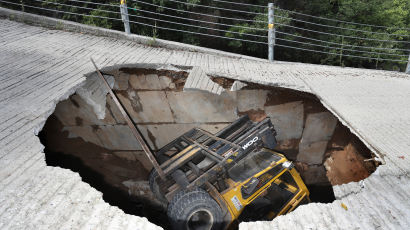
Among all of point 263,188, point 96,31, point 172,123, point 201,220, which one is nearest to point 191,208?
point 201,220

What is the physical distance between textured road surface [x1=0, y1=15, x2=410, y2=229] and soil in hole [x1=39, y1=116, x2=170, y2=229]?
5.29 ft

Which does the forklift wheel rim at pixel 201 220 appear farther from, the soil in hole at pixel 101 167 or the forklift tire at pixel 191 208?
the soil in hole at pixel 101 167

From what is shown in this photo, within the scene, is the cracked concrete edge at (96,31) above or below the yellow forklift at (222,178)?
above

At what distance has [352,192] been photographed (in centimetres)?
194

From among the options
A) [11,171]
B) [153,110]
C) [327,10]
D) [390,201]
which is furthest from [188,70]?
[327,10]

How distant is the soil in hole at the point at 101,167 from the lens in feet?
17.6

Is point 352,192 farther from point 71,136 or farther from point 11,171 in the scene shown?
point 71,136

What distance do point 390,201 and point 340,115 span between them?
142 cm

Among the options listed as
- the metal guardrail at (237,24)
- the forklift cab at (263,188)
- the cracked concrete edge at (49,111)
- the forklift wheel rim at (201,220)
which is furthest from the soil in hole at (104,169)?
the metal guardrail at (237,24)

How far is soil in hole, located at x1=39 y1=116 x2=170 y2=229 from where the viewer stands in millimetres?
5363

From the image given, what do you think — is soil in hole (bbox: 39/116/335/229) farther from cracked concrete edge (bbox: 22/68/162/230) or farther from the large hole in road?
cracked concrete edge (bbox: 22/68/162/230)

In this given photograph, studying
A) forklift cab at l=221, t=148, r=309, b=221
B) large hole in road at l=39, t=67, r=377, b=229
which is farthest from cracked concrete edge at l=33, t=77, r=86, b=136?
forklift cab at l=221, t=148, r=309, b=221

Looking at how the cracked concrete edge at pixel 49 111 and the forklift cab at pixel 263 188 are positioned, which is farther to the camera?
the forklift cab at pixel 263 188

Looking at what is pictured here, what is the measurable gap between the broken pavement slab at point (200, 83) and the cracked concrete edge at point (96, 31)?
1266mm
